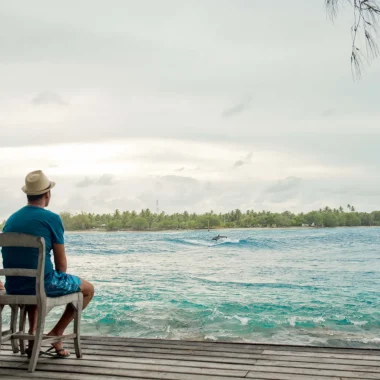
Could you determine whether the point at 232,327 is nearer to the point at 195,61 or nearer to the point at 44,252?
the point at 44,252

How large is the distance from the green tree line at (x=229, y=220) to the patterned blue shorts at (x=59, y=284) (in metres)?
80.0

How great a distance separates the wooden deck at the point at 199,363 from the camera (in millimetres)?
3406

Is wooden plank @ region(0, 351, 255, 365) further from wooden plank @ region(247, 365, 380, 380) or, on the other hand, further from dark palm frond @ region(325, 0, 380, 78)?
dark palm frond @ region(325, 0, 380, 78)

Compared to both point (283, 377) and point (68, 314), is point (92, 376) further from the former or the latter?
point (283, 377)

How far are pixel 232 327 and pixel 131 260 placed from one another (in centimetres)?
3090

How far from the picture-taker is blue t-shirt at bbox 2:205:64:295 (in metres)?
3.45

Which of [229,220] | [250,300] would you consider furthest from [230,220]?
[250,300]

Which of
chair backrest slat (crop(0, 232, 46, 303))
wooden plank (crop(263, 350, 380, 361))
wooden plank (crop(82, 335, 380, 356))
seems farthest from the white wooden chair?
wooden plank (crop(263, 350, 380, 361))

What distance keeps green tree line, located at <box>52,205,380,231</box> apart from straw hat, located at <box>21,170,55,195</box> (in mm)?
79954

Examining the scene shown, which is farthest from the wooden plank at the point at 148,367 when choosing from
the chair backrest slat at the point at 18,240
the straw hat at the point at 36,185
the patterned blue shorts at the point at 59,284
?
the straw hat at the point at 36,185

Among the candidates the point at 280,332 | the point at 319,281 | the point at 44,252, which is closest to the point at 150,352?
the point at 44,252

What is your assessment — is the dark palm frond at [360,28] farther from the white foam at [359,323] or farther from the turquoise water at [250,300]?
the white foam at [359,323]

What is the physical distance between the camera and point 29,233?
136 inches

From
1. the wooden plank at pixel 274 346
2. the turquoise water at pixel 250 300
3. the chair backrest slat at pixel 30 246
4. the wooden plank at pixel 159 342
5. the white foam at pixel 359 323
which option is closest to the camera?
the chair backrest slat at pixel 30 246
